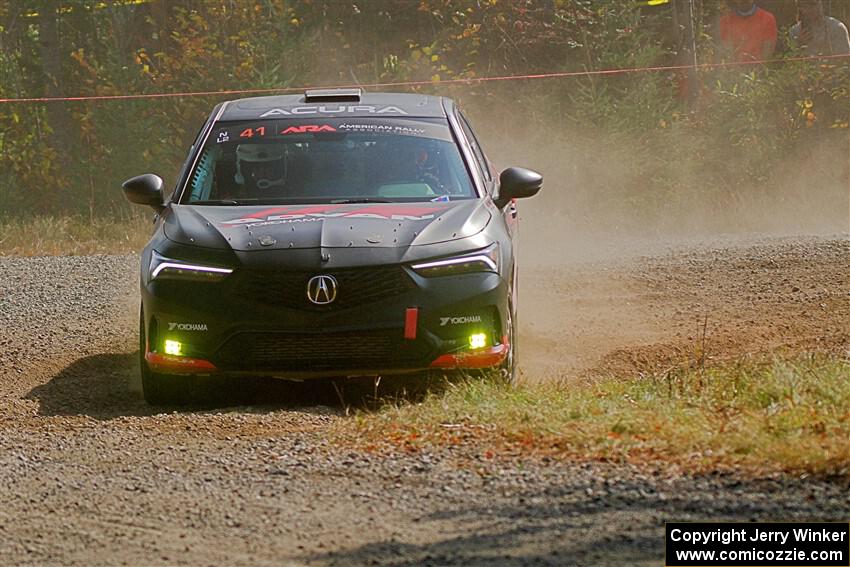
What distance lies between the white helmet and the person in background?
45.5 feet

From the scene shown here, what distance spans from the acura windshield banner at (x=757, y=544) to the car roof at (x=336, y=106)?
15.8ft

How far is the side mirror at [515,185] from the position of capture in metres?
8.86

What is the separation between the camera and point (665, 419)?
6773 mm

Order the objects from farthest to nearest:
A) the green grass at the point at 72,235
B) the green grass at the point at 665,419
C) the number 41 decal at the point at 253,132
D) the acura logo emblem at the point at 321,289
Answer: the green grass at the point at 72,235 → the number 41 decal at the point at 253,132 → the acura logo emblem at the point at 321,289 → the green grass at the point at 665,419

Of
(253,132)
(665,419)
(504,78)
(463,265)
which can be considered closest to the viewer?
(665,419)

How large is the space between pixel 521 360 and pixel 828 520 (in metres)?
5.00

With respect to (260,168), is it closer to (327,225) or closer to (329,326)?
(327,225)

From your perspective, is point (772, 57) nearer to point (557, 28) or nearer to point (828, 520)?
point (557, 28)

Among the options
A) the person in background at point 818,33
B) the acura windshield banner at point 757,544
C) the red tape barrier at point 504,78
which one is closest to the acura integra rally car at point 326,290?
the acura windshield banner at point 757,544

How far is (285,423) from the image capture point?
24.7ft

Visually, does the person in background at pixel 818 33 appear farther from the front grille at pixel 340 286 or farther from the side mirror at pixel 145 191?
the front grille at pixel 340 286

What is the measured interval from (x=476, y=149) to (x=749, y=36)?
1314 cm

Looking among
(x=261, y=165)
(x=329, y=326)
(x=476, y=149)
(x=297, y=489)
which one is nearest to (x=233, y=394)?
(x=329, y=326)

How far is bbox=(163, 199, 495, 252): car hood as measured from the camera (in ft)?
25.9
